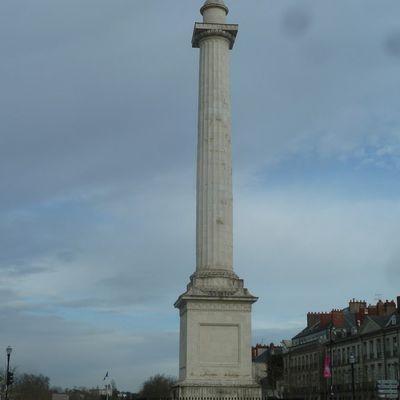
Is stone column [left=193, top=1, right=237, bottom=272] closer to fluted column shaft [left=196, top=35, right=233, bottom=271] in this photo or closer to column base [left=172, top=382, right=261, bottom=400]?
fluted column shaft [left=196, top=35, right=233, bottom=271]

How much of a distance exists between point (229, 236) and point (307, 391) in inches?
2565

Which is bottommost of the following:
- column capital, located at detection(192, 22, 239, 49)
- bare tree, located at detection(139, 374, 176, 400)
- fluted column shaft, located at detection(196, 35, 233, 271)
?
bare tree, located at detection(139, 374, 176, 400)

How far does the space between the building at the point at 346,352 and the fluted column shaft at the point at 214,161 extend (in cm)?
3403

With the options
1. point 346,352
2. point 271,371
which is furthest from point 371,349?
point 271,371

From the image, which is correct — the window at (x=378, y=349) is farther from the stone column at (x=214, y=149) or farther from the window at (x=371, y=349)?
the stone column at (x=214, y=149)

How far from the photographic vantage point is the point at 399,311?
7350 cm

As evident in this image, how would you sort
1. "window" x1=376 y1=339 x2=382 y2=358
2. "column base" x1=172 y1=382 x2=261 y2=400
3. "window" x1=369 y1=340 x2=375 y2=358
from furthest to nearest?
"window" x1=369 y1=340 x2=375 y2=358 → "window" x1=376 y1=339 x2=382 y2=358 → "column base" x1=172 y1=382 x2=261 y2=400

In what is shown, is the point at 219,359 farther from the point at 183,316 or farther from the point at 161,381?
the point at 161,381

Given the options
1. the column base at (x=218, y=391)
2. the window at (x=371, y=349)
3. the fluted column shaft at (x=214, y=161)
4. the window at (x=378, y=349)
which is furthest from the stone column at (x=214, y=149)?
the window at (x=371, y=349)

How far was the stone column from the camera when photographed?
104 feet

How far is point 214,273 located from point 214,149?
6248 mm

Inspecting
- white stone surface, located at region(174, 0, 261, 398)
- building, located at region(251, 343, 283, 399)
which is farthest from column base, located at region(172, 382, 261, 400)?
building, located at region(251, 343, 283, 399)

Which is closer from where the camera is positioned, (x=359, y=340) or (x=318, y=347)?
(x=359, y=340)

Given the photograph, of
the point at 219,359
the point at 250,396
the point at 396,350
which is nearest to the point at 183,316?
the point at 219,359
